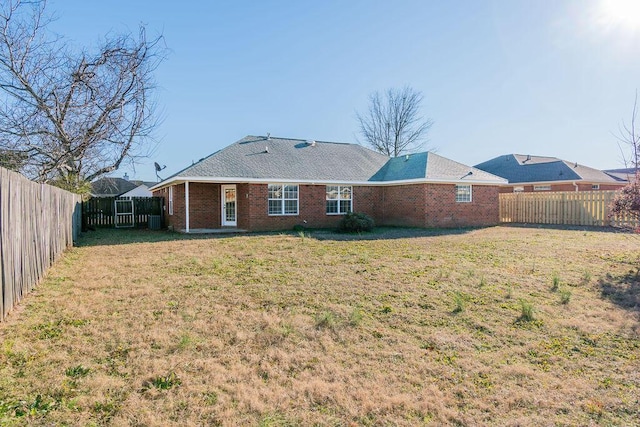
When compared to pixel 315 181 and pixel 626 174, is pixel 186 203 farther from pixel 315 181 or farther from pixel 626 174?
pixel 626 174

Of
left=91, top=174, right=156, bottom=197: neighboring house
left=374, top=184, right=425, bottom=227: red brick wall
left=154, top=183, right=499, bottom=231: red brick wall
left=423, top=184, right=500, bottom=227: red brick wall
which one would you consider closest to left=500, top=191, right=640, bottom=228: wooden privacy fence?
left=423, top=184, right=500, bottom=227: red brick wall

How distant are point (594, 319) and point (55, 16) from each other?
1577 cm

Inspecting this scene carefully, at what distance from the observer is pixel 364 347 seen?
4.47 meters

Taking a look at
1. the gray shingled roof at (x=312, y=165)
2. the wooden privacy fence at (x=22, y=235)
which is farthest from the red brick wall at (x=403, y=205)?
the wooden privacy fence at (x=22, y=235)

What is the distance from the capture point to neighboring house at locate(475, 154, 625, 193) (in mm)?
28047

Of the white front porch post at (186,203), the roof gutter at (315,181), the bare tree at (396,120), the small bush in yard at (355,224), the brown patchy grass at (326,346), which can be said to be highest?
the bare tree at (396,120)

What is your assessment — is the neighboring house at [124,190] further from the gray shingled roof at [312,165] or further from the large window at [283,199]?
the large window at [283,199]

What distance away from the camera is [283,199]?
17891 mm

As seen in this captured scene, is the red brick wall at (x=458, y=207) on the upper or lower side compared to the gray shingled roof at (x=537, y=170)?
Answer: lower

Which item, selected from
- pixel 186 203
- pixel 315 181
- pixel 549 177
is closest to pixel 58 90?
pixel 186 203

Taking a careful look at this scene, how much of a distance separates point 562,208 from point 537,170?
433 inches

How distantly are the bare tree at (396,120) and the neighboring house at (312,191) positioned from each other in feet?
62.1

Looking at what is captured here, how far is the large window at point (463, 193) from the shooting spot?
760 inches

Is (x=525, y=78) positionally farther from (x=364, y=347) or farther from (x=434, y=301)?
(x=364, y=347)
